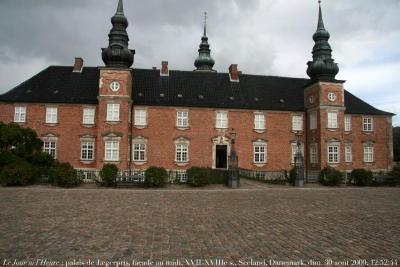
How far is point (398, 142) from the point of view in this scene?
50.3m

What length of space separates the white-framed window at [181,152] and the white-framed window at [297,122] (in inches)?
412

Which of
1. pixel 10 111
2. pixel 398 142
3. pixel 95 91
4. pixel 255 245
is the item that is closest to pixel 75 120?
pixel 95 91

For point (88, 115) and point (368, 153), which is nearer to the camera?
point (88, 115)

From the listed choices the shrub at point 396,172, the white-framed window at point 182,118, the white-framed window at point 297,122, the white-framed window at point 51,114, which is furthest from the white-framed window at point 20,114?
the shrub at point 396,172

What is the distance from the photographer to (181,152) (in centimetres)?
2998

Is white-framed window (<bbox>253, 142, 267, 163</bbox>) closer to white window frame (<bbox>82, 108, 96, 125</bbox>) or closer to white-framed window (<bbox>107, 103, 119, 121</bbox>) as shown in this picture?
white-framed window (<bbox>107, 103, 119, 121</bbox>)

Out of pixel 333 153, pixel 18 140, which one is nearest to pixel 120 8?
pixel 18 140

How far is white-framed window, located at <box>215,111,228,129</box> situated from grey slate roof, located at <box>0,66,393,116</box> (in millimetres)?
693

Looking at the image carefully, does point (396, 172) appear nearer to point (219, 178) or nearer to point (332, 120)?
point (332, 120)

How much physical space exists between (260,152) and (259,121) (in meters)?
2.91

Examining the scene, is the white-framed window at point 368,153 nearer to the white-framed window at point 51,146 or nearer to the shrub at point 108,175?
the shrub at point 108,175

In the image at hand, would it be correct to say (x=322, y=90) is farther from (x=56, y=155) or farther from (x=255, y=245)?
(x=255, y=245)

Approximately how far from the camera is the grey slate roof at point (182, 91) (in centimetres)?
2955

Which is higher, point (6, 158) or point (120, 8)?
point (120, 8)
